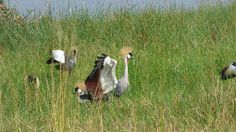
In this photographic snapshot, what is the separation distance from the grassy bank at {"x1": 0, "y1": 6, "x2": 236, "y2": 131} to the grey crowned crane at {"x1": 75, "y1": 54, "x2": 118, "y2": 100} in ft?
0.28

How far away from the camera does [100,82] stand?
4637 millimetres

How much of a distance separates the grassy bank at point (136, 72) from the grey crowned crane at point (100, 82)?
0.09 meters

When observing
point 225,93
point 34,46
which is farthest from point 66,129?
point 34,46

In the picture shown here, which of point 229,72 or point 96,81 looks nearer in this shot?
point 229,72

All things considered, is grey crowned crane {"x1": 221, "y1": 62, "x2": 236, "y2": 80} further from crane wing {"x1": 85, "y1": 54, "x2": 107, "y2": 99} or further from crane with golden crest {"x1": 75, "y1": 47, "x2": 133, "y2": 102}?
crane wing {"x1": 85, "y1": 54, "x2": 107, "y2": 99}

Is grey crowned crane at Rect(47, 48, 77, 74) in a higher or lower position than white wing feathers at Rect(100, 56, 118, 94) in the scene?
higher

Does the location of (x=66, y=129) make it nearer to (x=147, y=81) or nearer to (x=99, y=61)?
(x=99, y=61)

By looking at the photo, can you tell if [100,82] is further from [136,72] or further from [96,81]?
[136,72]

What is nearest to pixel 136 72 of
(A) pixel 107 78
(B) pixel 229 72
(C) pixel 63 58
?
(A) pixel 107 78

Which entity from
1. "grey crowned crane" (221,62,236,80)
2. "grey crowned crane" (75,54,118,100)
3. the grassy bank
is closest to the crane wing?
"grey crowned crane" (75,54,118,100)

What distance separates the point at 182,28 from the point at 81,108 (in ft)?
10.5

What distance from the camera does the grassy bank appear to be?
3.71 m

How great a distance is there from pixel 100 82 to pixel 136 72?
3.54 ft

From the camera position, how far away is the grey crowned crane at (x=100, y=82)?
4629 millimetres
